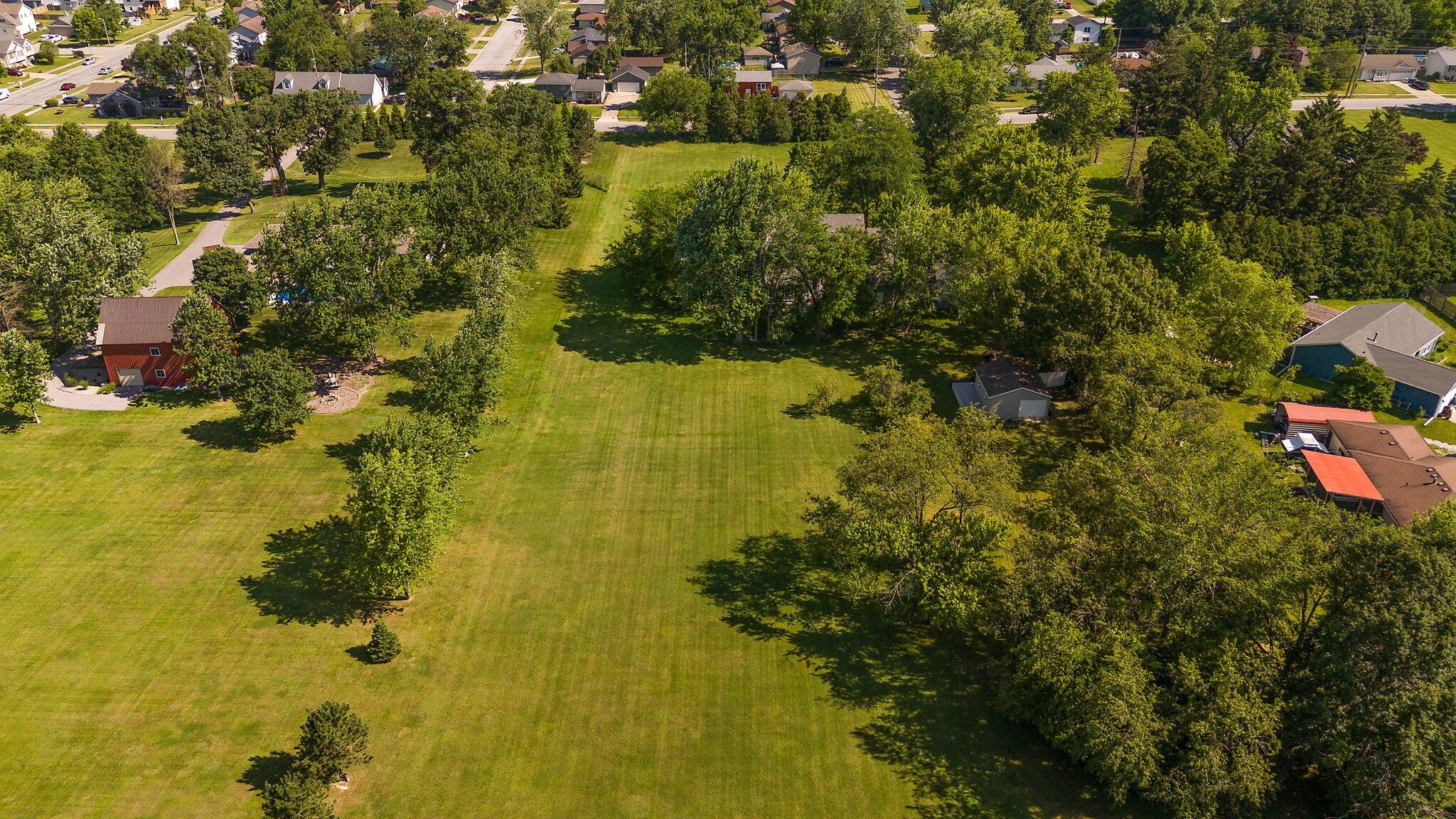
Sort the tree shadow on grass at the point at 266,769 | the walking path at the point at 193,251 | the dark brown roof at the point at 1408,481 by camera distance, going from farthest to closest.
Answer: the walking path at the point at 193,251, the dark brown roof at the point at 1408,481, the tree shadow on grass at the point at 266,769

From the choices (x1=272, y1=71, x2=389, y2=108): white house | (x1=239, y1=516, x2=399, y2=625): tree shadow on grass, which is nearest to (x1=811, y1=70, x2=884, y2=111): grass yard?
(x1=272, y1=71, x2=389, y2=108): white house

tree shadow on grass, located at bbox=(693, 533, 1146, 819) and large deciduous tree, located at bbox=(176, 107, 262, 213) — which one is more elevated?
large deciduous tree, located at bbox=(176, 107, 262, 213)

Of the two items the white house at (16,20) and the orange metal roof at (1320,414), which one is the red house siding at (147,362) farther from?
the white house at (16,20)

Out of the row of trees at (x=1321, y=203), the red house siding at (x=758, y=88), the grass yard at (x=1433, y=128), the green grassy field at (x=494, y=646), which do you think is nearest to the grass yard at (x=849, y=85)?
the red house siding at (x=758, y=88)

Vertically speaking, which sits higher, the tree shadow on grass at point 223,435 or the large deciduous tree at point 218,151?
the large deciduous tree at point 218,151

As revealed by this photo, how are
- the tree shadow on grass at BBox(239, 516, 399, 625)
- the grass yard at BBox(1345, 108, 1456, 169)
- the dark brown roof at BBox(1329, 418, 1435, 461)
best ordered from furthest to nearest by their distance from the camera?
the grass yard at BBox(1345, 108, 1456, 169) → the dark brown roof at BBox(1329, 418, 1435, 461) → the tree shadow on grass at BBox(239, 516, 399, 625)

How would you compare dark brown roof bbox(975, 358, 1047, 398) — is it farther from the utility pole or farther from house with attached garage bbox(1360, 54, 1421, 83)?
house with attached garage bbox(1360, 54, 1421, 83)
